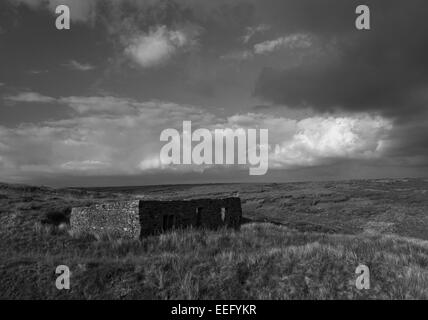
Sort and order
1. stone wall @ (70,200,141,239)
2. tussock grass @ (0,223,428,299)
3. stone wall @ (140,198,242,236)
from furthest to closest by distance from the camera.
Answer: stone wall @ (140,198,242,236)
stone wall @ (70,200,141,239)
tussock grass @ (0,223,428,299)

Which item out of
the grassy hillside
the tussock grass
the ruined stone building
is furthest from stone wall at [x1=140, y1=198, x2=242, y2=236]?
the tussock grass

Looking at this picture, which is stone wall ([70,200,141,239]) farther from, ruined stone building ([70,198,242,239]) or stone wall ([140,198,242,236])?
stone wall ([140,198,242,236])

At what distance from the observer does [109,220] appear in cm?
1842

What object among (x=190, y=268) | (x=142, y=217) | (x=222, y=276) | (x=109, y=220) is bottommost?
(x=222, y=276)

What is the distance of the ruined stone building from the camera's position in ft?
57.1

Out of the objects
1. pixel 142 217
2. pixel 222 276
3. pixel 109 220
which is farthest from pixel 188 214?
pixel 222 276

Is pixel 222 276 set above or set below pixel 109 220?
below

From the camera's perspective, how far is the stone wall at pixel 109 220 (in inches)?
683

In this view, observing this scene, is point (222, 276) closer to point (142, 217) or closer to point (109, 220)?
point (142, 217)

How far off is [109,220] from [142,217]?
2.20 metres

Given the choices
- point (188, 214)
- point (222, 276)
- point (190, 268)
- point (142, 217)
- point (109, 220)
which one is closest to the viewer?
point (222, 276)
